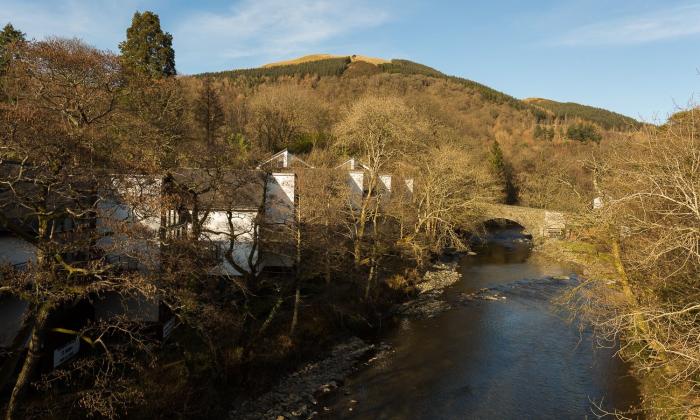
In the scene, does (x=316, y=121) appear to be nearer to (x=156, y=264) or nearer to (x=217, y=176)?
(x=217, y=176)

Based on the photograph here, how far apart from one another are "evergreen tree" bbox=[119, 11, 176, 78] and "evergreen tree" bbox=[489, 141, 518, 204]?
124 feet

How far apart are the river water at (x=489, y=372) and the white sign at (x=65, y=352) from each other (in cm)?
709

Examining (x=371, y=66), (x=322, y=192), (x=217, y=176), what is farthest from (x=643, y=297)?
(x=371, y=66)

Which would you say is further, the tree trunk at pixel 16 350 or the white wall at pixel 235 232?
the white wall at pixel 235 232

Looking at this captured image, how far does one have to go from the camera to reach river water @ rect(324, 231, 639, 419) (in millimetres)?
13281

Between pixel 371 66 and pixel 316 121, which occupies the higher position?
pixel 371 66

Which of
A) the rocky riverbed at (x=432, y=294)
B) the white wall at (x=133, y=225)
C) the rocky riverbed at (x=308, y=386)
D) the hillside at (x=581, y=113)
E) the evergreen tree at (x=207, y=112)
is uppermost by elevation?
the hillside at (x=581, y=113)

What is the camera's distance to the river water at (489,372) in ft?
43.6

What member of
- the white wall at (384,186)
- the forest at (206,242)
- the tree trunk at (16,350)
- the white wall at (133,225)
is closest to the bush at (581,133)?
the forest at (206,242)

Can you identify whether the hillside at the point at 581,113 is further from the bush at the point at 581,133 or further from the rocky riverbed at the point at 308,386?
the rocky riverbed at the point at 308,386

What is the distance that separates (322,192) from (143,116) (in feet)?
32.5

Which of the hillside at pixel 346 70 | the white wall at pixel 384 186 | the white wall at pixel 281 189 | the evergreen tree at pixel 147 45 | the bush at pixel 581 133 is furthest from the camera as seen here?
the hillside at pixel 346 70

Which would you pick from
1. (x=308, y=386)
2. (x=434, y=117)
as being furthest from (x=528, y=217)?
(x=308, y=386)

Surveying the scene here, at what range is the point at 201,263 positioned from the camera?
38.0 ft
